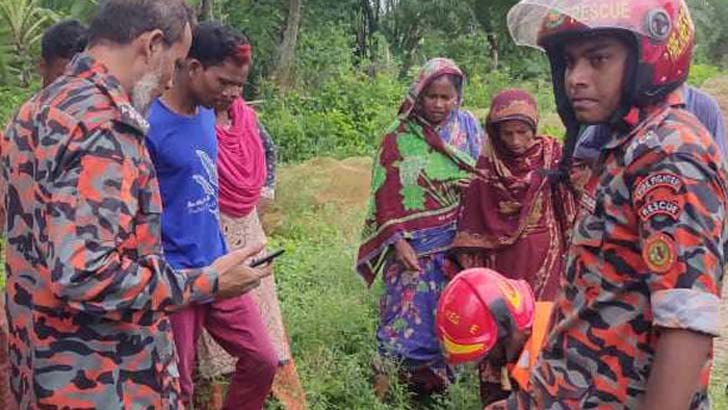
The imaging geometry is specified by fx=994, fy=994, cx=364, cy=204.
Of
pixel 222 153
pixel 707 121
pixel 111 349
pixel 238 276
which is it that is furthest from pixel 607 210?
pixel 222 153

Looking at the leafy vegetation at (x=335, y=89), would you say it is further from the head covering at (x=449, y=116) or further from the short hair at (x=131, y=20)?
the short hair at (x=131, y=20)

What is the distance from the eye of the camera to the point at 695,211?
1.79 m

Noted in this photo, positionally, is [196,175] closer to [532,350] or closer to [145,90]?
[145,90]

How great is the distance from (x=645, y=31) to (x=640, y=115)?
17 cm

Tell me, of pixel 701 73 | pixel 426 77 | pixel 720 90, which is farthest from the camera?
pixel 701 73

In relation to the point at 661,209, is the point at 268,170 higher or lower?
lower

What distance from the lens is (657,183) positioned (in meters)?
1.83

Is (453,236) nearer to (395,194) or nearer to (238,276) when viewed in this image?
(395,194)

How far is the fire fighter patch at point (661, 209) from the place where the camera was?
1.80 meters

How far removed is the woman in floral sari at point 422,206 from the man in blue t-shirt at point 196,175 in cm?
118

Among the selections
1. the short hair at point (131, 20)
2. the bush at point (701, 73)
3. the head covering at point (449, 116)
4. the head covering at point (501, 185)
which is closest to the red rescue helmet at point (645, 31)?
the short hair at point (131, 20)

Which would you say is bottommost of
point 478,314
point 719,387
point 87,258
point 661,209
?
point 719,387

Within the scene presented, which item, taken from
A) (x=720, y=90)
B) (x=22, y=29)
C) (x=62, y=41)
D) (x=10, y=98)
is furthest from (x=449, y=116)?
(x=720, y=90)

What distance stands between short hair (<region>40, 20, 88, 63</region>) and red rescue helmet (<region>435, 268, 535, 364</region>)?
6.62 ft
